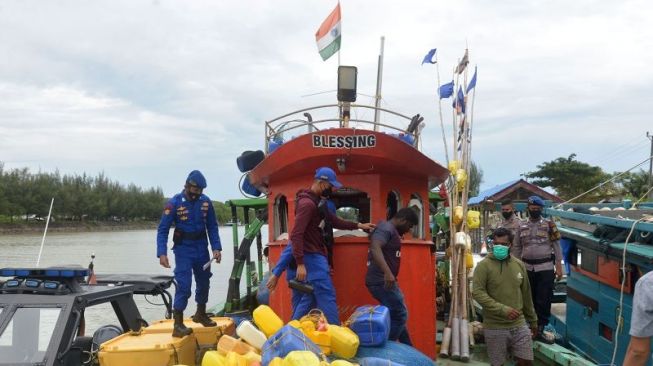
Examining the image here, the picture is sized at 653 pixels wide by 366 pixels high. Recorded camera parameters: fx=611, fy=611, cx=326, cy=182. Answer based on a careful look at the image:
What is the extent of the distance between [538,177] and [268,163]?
127 ft

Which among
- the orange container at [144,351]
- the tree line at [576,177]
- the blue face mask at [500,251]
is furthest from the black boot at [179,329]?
the tree line at [576,177]

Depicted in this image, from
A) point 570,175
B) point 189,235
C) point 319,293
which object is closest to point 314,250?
point 319,293

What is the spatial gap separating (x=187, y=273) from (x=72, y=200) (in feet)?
224

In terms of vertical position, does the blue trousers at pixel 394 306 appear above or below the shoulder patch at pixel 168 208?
below

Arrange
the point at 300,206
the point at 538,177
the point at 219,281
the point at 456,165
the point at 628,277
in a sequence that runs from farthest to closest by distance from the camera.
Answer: the point at 538,177, the point at 219,281, the point at 456,165, the point at 628,277, the point at 300,206

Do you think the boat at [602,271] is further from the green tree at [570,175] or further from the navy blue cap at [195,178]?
the green tree at [570,175]

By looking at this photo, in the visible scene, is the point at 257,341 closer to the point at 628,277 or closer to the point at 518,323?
the point at 518,323

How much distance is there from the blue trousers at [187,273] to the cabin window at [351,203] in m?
1.94

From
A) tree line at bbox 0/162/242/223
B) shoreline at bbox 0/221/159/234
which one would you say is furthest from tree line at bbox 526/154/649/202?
shoreline at bbox 0/221/159/234

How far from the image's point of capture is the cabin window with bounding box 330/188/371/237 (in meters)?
7.62

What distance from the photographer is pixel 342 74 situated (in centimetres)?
736

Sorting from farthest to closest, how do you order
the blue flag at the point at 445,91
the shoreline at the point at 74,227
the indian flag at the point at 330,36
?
the shoreline at the point at 74,227
the blue flag at the point at 445,91
the indian flag at the point at 330,36

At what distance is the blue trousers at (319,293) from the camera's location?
18.9 feet

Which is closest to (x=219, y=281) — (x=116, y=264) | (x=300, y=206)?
(x=116, y=264)
